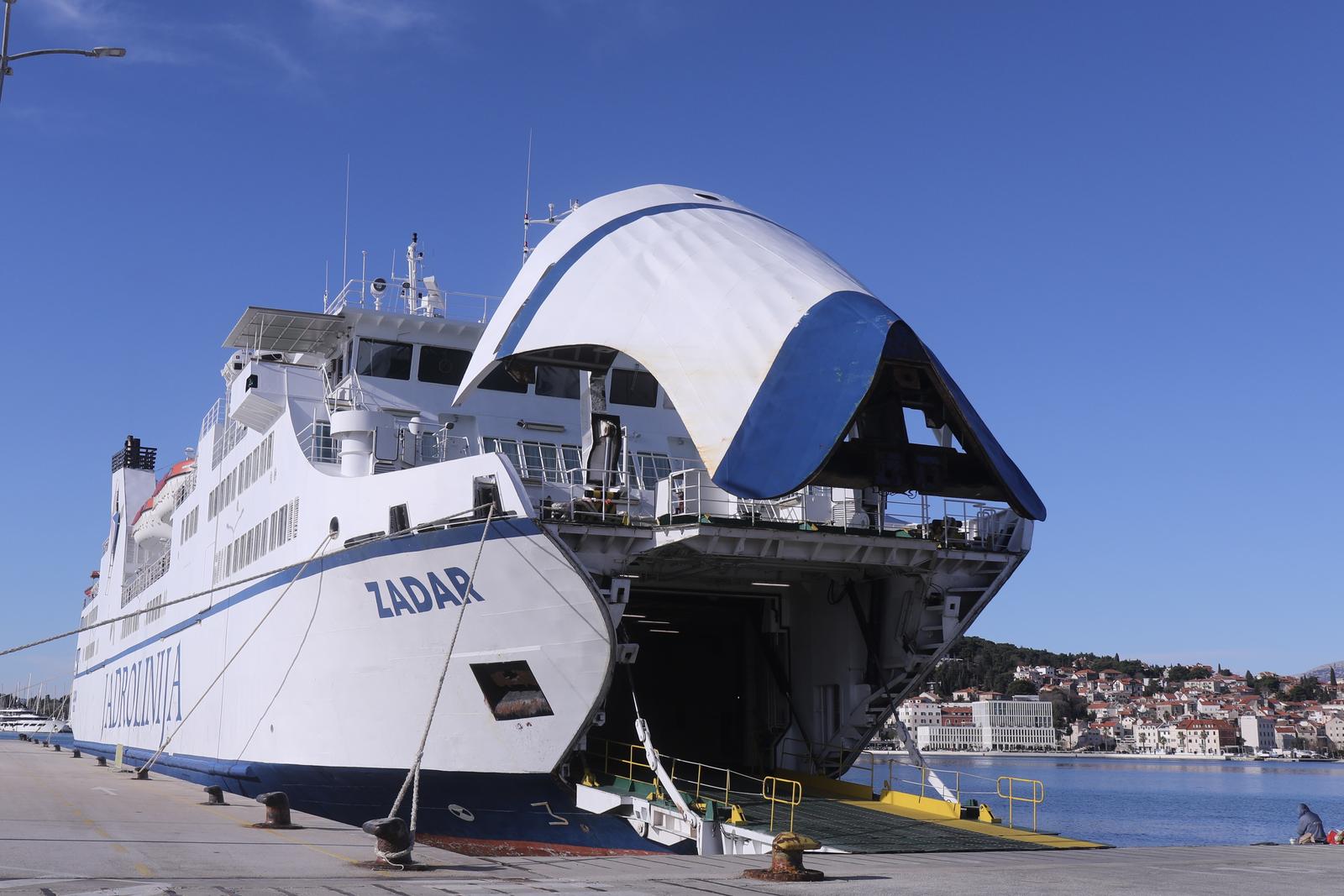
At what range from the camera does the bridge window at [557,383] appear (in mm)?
21797

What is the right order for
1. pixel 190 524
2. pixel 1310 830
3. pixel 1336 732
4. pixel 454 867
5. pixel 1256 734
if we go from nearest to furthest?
pixel 454 867
pixel 1310 830
pixel 190 524
pixel 1256 734
pixel 1336 732

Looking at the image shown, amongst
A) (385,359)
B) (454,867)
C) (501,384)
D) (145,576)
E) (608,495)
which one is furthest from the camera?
(145,576)

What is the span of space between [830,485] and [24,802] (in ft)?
36.2

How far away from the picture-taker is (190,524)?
31000 millimetres

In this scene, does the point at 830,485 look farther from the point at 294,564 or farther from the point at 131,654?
the point at 131,654

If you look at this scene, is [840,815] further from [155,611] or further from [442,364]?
[155,611]

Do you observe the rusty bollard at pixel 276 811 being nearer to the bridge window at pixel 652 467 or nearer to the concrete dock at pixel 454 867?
the concrete dock at pixel 454 867

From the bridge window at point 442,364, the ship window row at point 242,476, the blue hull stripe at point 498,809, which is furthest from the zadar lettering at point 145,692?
the blue hull stripe at point 498,809

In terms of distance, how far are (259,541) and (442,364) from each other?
4.88 metres

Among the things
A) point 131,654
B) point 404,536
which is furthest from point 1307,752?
point 404,536

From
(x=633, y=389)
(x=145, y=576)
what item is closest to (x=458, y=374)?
(x=633, y=389)

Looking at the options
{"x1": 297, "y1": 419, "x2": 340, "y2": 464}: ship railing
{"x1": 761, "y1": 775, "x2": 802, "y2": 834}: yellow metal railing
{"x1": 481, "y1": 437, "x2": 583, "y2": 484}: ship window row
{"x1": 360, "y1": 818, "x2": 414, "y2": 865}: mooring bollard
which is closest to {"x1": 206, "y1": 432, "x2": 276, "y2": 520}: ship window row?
{"x1": 297, "y1": 419, "x2": 340, "y2": 464}: ship railing

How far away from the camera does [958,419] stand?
A: 50.7 ft

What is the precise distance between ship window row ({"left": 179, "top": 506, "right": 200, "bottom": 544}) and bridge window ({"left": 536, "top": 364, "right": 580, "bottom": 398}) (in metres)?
12.4
